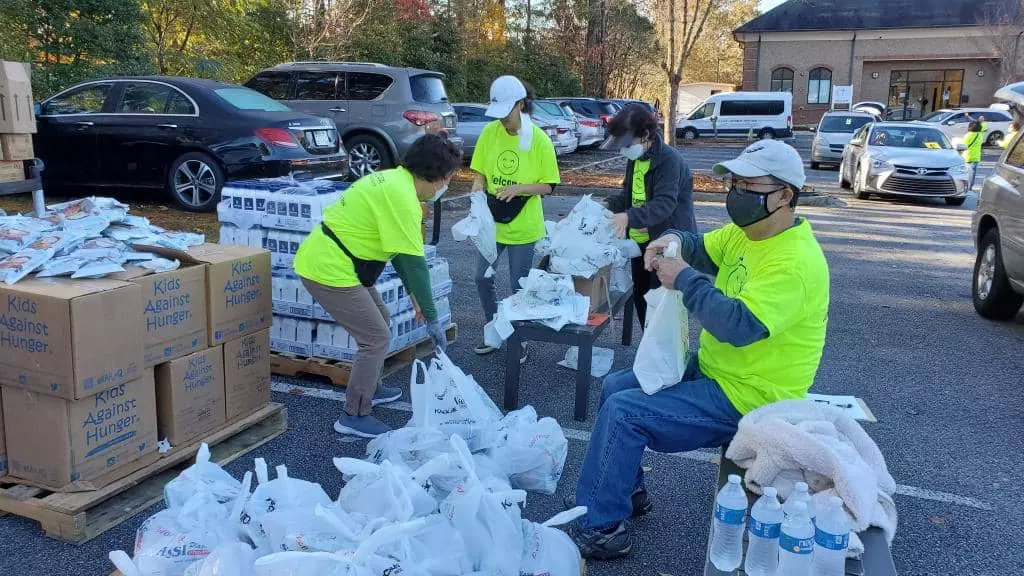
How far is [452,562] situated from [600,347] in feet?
12.0

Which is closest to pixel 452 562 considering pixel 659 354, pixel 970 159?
pixel 659 354

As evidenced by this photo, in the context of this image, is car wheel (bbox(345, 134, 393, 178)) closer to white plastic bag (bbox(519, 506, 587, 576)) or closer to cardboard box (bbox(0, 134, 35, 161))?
cardboard box (bbox(0, 134, 35, 161))

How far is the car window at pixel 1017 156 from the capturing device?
6.64 m

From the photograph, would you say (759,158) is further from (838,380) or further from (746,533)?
(838,380)

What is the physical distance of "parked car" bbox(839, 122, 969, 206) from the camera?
15.0 metres

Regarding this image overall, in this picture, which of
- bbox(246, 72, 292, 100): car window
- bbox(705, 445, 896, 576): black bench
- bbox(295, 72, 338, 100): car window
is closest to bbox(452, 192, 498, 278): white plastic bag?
bbox(705, 445, 896, 576): black bench

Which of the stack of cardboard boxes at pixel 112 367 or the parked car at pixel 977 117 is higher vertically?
the parked car at pixel 977 117

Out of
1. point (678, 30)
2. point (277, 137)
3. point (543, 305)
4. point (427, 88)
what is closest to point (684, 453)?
point (543, 305)

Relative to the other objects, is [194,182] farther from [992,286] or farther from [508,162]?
[992,286]

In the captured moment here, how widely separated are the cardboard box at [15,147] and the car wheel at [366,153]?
22.5 ft

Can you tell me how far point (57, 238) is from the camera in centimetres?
361

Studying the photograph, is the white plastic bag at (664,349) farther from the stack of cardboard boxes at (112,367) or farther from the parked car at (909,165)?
the parked car at (909,165)

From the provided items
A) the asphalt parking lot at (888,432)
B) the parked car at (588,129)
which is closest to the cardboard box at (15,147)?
the asphalt parking lot at (888,432)

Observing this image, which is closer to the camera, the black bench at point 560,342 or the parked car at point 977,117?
the black bench at point 560,342
